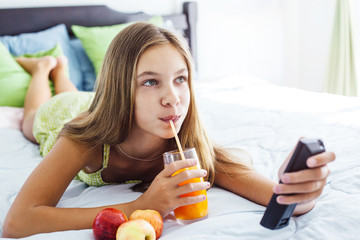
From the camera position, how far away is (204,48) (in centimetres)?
376

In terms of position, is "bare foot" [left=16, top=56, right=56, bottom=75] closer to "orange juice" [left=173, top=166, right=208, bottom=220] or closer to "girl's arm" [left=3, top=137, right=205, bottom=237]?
"girl's arm" [left=3, top=137, right=205, bottom=237]

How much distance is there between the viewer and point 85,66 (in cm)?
273

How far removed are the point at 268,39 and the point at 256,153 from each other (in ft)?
9.02

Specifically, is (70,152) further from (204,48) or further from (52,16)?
(204,48)

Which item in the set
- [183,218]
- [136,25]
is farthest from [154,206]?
[136,25]

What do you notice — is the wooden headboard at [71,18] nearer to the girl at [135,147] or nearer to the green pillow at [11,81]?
the green pillow at [11,81]

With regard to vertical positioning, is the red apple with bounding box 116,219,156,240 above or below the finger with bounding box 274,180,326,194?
below

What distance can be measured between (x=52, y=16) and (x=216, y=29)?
5.23 feet

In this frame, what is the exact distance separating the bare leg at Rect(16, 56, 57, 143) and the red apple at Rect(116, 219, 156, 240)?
1.27m

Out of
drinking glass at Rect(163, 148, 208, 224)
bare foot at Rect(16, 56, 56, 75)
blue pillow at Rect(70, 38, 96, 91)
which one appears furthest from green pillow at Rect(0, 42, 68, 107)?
drinking glass at Rect(163, 148, 208, 224)

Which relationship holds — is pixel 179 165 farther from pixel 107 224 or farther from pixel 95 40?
pixel 95 40

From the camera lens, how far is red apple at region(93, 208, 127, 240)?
81 cm

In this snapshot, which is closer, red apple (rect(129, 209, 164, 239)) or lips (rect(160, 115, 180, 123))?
red apple (rect(129, 209, 164, 239))

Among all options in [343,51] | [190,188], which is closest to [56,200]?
[190,188]
